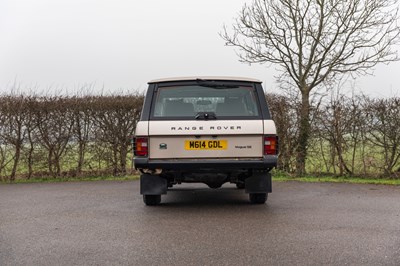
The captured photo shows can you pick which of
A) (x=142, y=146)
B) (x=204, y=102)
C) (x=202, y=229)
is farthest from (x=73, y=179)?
(x=202, y=229)

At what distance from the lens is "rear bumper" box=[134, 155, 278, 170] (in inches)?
295

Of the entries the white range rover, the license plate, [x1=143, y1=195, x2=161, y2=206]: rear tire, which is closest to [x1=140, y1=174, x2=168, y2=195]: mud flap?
the white range rover

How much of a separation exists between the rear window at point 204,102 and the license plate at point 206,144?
15.6 inches

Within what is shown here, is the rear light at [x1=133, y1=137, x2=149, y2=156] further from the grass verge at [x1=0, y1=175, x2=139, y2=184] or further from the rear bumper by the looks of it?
the grass verge at [x1=0, y1=175, x2=139, y2=184]

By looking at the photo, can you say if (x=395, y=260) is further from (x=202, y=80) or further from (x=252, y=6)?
(x=252, y=6)

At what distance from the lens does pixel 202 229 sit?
6238 millimetres

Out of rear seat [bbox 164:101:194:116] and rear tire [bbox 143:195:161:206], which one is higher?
rear seat [bbox 164:101:194:116]

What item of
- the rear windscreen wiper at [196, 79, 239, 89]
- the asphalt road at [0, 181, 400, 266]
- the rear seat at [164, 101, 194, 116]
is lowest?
the asphalt road at [0, 181, 400, 266]

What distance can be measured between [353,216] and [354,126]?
5786 mm

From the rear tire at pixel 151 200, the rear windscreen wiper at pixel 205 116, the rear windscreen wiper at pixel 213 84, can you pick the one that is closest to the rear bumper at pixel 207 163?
the rear windscreen wiper at pixel 205 116

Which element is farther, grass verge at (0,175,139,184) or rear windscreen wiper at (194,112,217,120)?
grass verge at (0,175,139,184)

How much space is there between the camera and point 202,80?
25.8 feet

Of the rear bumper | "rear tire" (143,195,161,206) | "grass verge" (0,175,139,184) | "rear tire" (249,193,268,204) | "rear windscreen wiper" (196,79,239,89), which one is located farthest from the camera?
"grass verge" (0,175,139,184)

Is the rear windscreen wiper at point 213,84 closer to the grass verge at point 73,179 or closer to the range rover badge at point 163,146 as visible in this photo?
the range rover badge at point 163,146
